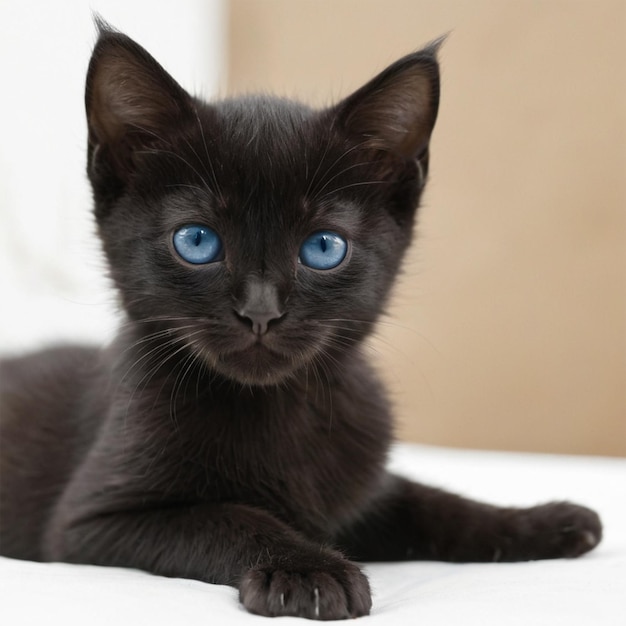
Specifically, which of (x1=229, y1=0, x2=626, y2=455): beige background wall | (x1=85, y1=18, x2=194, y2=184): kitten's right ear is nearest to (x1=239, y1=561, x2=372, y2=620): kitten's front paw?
(x1=85, y1=18, x2=194, y2=184): kitten's right ear

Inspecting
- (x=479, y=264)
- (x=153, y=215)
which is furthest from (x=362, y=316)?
(x=479, y=264)

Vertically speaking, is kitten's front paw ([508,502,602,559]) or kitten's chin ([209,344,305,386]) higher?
kitten's chin ([209,344,305,386])

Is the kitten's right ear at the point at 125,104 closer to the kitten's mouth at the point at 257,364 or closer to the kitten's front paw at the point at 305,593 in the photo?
the kitten's mouth at the point at 257,364

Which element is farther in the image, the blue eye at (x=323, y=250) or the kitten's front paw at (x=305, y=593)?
the blue eye at (x=323, y=250)

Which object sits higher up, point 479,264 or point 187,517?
point 187,517

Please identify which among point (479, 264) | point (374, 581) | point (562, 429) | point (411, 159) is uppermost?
point (411, 159)

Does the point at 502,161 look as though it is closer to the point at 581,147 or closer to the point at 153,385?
the point at 581,147

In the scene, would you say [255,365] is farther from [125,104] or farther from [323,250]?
[125,104]

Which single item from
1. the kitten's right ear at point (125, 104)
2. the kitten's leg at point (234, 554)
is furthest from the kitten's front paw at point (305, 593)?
the kitten's right ear at point (125, 104)

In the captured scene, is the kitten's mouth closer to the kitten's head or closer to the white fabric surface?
the kitten's head
